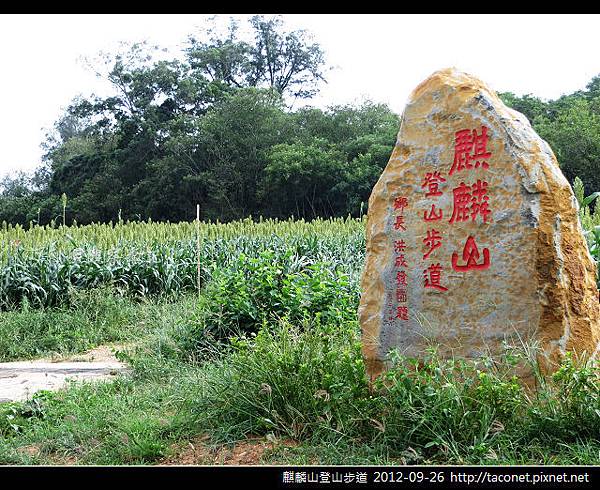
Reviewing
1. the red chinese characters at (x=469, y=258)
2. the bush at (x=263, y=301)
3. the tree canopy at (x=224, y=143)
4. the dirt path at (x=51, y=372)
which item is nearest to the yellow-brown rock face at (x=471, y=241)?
the red chinese characters at (x=469, y=258)

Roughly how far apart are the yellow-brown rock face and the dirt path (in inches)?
130

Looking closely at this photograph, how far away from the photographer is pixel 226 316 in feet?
21.4

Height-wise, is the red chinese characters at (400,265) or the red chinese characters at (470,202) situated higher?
the red chinese characters at (470,202)

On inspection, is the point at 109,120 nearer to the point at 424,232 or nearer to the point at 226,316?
the point at 226,316

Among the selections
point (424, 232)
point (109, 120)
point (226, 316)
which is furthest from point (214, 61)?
point (424, 232)

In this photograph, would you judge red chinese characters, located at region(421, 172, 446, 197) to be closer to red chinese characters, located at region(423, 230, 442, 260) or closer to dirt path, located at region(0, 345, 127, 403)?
red chinese characters, located at region(423, 230, 442, 260)

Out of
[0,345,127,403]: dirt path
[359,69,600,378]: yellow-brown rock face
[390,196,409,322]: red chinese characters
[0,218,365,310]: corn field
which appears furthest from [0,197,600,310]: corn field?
[390,196,409,322]: red chinese characters

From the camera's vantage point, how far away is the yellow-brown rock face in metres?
3.95

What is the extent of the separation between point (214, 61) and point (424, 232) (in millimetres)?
27935

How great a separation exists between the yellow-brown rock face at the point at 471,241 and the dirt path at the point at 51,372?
3303mm

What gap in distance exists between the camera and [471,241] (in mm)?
4133

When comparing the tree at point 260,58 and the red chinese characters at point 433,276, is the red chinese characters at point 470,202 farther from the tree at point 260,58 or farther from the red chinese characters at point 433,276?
the tree at point 260,58

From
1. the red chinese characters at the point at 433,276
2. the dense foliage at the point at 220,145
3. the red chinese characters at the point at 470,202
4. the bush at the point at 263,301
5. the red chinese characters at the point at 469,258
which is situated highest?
the dense foliage at the point at 220,145

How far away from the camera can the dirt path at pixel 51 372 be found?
616 centimetres
